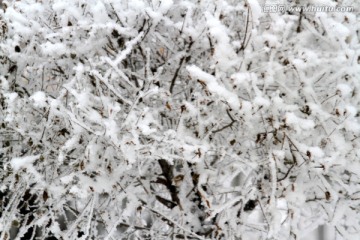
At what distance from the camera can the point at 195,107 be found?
12.6 feet

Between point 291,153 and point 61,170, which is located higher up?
point 291,153

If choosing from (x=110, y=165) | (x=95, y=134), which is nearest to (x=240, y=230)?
(x=110, y=165)

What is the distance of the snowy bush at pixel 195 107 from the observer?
11.5 feet

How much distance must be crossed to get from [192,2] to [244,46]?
0.64 metres

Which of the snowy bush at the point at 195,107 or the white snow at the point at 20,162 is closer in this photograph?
the snowy bush at the point at 195,107

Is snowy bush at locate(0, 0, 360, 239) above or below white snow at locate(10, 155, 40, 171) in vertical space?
above

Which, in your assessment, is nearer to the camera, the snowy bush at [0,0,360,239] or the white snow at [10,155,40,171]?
the snowy bush at [0,0,360,239]

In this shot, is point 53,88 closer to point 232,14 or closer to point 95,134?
point 95,134

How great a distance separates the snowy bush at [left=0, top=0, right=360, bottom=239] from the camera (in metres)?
3.50

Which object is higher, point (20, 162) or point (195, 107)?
point (195, 107)

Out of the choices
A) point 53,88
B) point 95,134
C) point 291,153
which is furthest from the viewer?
point 53,88

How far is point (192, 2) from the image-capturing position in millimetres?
3904

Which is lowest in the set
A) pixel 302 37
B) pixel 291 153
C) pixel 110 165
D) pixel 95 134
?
pixel 110 165

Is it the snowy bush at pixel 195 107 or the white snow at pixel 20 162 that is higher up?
the snowy bush at pixel 195 107
